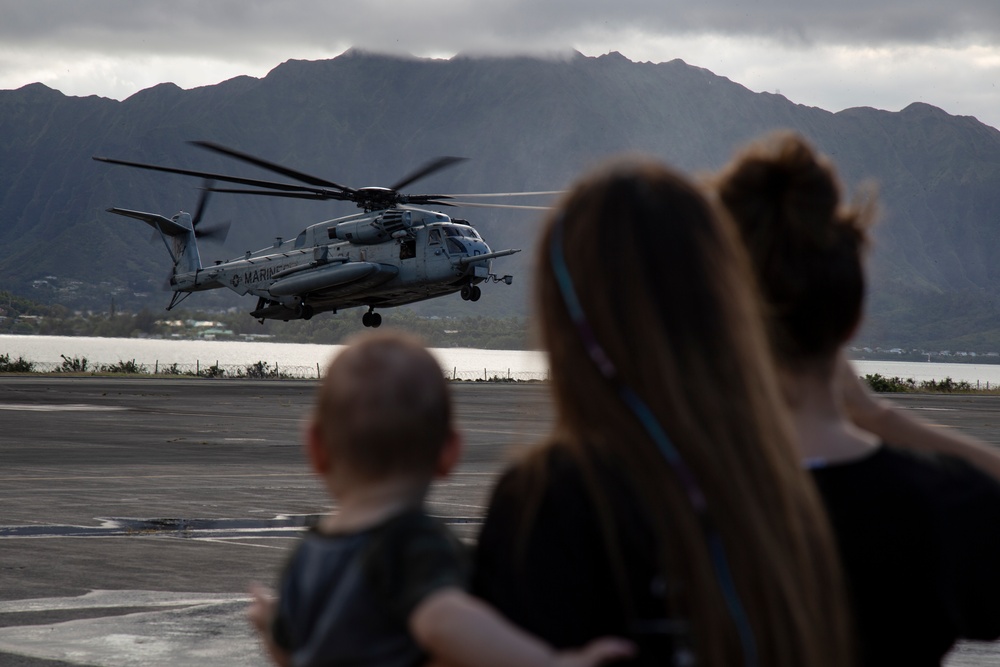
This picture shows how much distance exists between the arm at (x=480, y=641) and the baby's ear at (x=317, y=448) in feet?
1.40

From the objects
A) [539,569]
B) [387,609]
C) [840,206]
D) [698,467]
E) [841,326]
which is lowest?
[387,609]

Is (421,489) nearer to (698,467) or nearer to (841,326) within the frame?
(698,467)

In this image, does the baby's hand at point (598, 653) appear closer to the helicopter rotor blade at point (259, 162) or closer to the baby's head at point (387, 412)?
the baby's head at point (387, 412)

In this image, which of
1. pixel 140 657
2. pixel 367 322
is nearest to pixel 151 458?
pixel 140 657

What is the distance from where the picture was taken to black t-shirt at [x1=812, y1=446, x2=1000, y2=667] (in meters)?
2.33

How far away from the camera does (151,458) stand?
786 inches

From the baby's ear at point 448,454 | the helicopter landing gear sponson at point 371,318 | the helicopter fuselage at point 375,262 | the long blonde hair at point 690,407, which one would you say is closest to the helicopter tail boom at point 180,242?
the helicopter fuselage at point 375,262

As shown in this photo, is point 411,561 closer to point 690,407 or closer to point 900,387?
point 690,407

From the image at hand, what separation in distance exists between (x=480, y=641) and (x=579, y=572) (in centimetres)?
21

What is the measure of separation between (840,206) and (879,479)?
1.72 ft

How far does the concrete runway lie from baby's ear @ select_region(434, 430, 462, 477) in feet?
0.46

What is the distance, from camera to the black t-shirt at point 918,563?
91.8 inches

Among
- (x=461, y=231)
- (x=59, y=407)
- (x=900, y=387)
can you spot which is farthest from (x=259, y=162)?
(x=900, y=387)

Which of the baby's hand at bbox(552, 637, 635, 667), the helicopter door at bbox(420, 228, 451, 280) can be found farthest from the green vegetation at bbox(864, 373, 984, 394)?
the baby's hand at bbox(552, 637, 635, 667)
